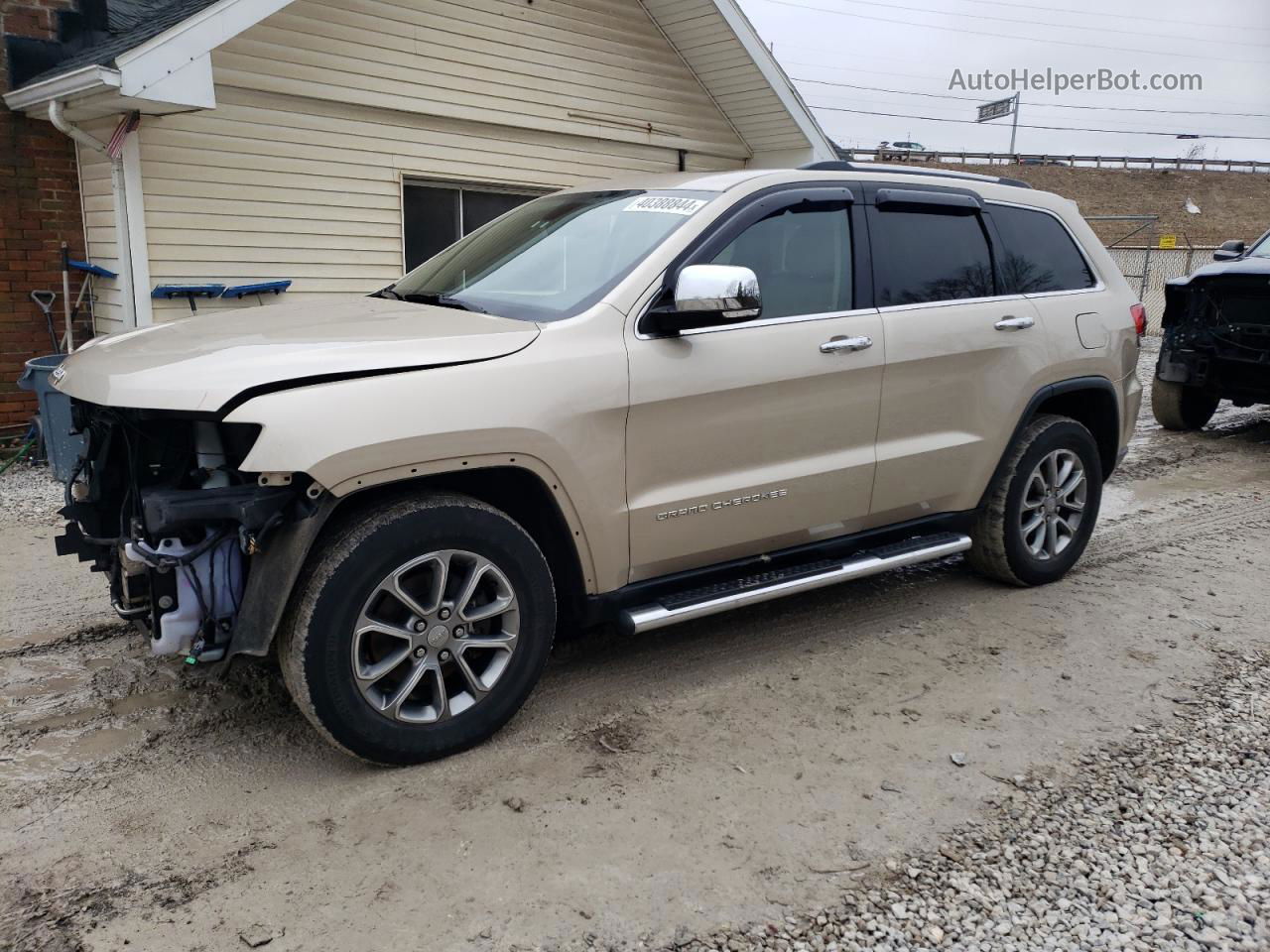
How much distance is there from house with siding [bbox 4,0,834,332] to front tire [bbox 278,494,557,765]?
5.15 metres

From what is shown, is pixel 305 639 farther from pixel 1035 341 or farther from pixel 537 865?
pixel 1035 341

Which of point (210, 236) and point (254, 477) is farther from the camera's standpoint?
point (210, 236)

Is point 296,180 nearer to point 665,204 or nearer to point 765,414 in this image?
point 665,204

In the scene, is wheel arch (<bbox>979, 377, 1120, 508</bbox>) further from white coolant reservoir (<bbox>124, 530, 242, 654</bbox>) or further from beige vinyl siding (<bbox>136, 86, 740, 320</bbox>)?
beige vinyl siding (<bbox>136, 86, 740, 320</bbox>)

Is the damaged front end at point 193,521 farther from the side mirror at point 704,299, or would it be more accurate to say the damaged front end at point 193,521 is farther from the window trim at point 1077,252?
the window trim at point 1077,252

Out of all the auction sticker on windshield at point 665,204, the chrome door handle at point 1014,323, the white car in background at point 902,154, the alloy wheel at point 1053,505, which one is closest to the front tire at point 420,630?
the auction sticker on windshield at point 665,204

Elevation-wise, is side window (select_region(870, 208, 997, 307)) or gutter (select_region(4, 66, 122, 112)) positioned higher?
gutter (select_region(4, 66, 122, 112))

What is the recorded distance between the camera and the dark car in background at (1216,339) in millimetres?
8609

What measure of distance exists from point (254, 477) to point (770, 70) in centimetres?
895

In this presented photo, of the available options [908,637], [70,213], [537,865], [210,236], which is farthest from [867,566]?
[70,213]

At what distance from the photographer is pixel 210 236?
826cm

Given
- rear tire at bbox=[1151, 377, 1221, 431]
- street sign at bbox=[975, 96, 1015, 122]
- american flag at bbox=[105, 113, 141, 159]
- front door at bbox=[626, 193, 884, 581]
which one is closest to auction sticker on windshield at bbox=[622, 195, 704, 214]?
front door at bbox=[626, 193, 884, 581]

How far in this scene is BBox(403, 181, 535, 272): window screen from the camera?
9.58 metres

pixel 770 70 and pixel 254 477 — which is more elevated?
pixel 770 70
